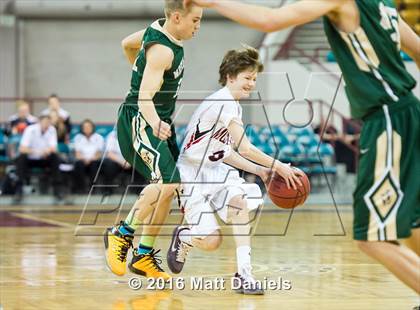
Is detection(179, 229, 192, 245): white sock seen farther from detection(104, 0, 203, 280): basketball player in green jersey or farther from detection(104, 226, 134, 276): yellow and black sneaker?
detection(104, 226, 134, 276): yellow and black sneaker

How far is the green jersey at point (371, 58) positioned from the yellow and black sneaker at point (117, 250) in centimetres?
244

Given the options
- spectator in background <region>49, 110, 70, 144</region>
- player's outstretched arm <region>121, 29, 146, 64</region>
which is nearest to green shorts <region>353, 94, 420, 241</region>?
player's outstretched arm <region>121, 29, 146, 64</region>

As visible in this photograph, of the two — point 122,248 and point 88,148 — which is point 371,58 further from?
point 88,148

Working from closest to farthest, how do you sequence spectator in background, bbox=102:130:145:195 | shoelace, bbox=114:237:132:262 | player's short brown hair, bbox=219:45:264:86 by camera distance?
player's short brown hair, bbox=219:45:264:86, shoelace, bbox=114:237:132:262, spectator in background, bbox=102:130:145:195

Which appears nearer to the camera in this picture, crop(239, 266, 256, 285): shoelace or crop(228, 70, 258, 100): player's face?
crop(239, 266, 256, 285): shoelace

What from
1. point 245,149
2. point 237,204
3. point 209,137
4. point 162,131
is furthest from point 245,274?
point 162,131

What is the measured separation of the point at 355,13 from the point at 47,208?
10230mm

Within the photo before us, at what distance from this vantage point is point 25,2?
18.5 metres

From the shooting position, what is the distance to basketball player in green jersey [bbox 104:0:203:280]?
564 centimetres

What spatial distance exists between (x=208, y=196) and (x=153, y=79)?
836 mm

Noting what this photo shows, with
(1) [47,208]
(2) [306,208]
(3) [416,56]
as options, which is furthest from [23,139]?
(3) [416,56]

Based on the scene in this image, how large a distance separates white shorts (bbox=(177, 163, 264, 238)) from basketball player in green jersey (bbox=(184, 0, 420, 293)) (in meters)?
1.95

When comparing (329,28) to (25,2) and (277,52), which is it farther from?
(25,2)

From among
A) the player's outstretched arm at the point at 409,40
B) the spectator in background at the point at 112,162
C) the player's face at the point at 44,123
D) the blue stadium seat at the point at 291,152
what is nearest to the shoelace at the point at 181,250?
the player's outstretched arm at the point at 409,40
